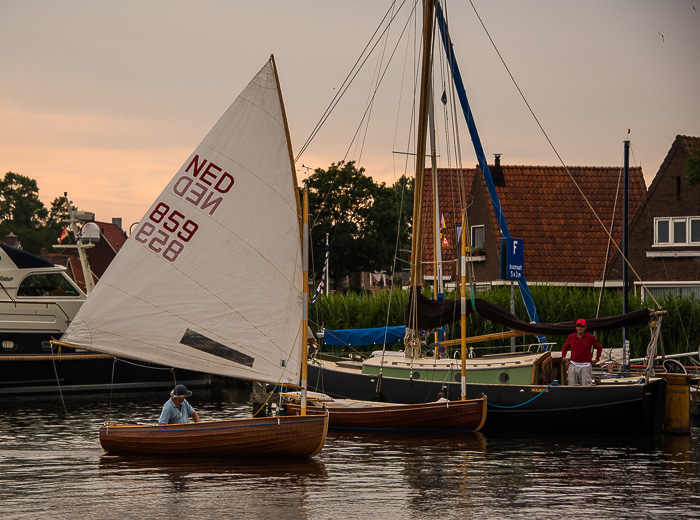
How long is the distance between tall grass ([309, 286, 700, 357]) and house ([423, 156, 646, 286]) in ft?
31.6

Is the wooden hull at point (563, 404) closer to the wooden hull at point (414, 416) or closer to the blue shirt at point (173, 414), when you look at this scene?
the wooden hull at point (414, 416)

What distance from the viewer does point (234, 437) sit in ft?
64.2

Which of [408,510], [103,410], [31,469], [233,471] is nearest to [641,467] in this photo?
[408,510]

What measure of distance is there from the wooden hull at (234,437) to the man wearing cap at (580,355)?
8495 mm

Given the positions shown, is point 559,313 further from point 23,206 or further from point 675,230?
point 23,206

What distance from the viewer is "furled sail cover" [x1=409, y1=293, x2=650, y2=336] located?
25.6m

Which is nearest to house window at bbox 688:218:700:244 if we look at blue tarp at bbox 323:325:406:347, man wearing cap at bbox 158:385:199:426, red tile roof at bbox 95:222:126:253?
blue tarp at bbox 323:325:406:347

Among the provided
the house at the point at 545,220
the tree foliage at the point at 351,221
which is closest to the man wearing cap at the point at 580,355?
the house at the point at 545,220

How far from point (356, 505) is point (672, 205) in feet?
118

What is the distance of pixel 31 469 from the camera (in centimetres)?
1956

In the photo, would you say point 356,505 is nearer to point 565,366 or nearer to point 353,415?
point 353,415

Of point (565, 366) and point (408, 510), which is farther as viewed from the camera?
point (565, 366)

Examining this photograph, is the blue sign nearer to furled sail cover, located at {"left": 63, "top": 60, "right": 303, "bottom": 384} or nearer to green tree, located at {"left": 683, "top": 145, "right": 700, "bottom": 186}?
furled sail cover, located at {"left": 63, "top": 60, "right": 303, "bottom": 384}

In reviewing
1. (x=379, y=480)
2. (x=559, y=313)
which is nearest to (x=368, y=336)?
(x=559, y=313)
